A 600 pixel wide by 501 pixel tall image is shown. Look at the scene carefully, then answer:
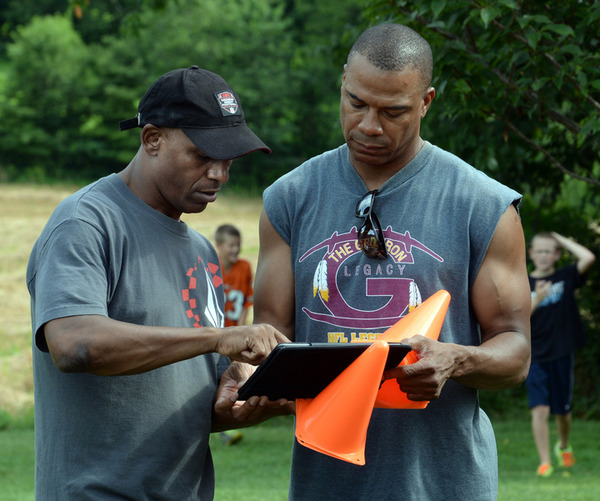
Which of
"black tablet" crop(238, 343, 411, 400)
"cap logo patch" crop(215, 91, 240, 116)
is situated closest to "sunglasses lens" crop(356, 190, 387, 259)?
"black tablet" crop(238, 343, 411, 400)

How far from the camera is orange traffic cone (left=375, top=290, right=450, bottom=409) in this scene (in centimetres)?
263

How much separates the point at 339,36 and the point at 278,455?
439 centimetres

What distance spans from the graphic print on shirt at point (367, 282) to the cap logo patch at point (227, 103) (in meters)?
0.56

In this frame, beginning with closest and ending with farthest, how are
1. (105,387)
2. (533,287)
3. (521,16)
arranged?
(105,387) < (521,16) < (533,287)

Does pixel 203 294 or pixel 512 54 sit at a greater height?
pixel 512 54

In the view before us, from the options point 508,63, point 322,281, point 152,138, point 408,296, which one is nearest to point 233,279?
point 508,63

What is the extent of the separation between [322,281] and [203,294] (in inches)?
17.7

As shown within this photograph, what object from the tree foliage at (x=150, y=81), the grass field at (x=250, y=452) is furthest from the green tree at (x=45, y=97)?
the grass field at (x=250, y=452)

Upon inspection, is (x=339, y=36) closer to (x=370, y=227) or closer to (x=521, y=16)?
(x=521, y=16)

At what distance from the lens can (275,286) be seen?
3.00m

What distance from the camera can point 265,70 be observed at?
3644cm

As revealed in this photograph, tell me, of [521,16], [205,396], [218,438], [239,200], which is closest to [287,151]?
[239,200]

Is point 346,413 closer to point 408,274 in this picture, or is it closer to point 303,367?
point 303,367

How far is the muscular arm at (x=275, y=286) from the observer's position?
2.99m
